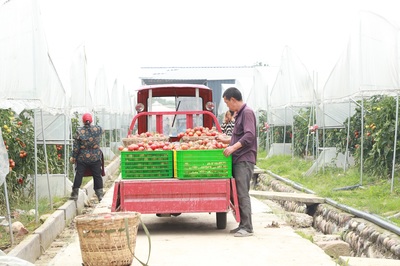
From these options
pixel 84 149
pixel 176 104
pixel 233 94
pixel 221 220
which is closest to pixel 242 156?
pixel 233 94

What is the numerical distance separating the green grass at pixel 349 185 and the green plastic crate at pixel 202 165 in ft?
7.78

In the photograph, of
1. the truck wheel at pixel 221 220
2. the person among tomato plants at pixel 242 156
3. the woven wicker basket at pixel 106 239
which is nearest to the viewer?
the woven wicker basket at pixel 106 239

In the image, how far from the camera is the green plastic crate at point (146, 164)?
8984 mm

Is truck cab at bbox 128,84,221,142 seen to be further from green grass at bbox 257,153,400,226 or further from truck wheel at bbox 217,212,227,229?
truck wheel at bbox 217,212,227,229

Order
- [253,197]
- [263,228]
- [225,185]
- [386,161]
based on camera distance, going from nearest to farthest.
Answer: [225,185], [263,228], [386,161], [253,197]

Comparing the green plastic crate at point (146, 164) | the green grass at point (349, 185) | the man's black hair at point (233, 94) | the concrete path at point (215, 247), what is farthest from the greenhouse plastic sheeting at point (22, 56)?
the green grass at point (349, 185)

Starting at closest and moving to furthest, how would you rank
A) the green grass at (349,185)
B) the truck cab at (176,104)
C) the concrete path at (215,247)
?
the concrete path at (215,247) < the green grass at (349,185) < the truck cab at (176,104)

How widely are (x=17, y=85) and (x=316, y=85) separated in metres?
9.74

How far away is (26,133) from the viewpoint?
11773 mm

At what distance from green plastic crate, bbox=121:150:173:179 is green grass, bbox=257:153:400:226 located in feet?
10.3

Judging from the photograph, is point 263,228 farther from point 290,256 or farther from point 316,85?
point 316,85

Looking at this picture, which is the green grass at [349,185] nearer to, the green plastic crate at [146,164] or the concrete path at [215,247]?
the concrete path at [215,247]

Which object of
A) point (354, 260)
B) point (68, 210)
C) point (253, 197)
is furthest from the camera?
point (253, 197)

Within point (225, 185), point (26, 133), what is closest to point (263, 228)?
point (225, 185)
